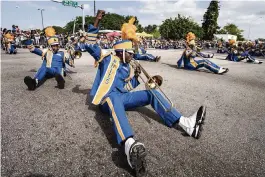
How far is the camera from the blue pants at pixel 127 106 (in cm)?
280

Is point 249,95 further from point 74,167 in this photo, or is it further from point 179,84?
point 74,167

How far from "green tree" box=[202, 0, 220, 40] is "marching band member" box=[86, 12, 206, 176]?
7417 cm

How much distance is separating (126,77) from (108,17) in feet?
245

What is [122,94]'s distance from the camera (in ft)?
12.1

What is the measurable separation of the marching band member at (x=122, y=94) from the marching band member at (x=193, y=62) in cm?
626

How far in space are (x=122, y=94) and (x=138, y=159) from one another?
57.3 inches

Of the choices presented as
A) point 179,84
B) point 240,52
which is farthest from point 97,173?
point 240,52

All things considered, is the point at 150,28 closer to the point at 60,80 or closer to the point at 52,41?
the point at 52,41

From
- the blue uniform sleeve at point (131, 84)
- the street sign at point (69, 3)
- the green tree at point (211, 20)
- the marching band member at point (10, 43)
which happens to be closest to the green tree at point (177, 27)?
the green tree at point (211, 20)

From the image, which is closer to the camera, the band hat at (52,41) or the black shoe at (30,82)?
the black shoe at (30,82)

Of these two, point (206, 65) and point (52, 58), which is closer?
point (52, 58)

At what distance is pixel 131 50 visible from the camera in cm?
374

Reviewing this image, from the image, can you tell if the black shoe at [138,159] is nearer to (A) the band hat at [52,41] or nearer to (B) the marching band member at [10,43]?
(A) the band hat at [52,41]

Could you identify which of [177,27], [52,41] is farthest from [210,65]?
[177,27]
